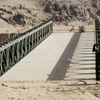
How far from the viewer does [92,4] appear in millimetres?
51062

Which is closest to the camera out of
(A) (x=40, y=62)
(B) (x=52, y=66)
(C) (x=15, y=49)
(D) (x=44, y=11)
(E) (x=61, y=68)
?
(E) (x=61, y=68)

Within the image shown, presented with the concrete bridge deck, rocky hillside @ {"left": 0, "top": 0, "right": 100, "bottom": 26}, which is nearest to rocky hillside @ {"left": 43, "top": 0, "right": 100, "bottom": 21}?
rocky hillside @ {"left": 0, "top": 0, "right": 100, "bottom": 26}

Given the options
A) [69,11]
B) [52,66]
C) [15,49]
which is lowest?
[52,66]

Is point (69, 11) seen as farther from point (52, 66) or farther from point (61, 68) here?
point (61, 68)

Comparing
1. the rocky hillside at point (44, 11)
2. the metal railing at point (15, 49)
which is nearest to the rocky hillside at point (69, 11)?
the rocky hillside at point (44, 11)

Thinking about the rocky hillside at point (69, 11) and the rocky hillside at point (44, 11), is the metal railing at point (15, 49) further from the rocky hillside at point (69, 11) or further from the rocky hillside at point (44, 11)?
the rocky hillside at point (69, 11)

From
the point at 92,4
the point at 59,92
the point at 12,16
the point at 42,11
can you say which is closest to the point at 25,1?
the point at 42,11

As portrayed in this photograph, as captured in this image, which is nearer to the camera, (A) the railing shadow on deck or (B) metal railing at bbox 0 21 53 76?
(A) the railing shadow on deck

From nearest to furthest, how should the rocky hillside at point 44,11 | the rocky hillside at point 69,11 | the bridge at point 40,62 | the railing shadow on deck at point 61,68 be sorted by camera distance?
1. the railing shadow on deck at point 61,68
2. the bridge at point 40,62
3. the rocky hillside at point 44,11
4. the rocky hillside at point 69,11

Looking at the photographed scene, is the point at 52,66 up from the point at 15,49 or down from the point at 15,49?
down

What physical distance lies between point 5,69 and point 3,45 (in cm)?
145

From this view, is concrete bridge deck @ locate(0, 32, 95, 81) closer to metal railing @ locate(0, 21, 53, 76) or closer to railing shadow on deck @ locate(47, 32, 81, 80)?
railing shadow on deck @ locate(47, 32, 81, 80)

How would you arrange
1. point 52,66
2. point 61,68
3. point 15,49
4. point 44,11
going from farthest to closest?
point 44,11 < point 15,49 < point 52,66 < point 61,68

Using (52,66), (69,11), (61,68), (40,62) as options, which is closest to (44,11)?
(69,11)
